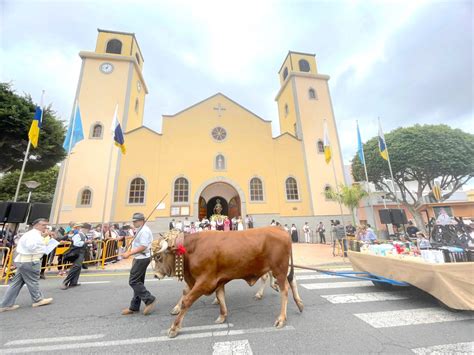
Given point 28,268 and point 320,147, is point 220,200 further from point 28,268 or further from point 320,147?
point 28,268

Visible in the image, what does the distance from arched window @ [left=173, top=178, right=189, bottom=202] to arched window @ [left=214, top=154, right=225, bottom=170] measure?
292 cm

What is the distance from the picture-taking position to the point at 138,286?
3.95 m

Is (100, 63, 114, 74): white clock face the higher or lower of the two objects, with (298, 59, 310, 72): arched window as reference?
lower

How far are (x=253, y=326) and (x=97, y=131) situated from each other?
1984 centimetres

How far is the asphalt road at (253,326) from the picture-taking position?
2818mm

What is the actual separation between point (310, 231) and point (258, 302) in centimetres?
1453

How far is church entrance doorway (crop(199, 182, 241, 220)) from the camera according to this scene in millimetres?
18469

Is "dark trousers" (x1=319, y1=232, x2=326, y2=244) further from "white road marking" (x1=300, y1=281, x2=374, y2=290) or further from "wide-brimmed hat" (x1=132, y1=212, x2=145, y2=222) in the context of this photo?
"wide-brimmed hat" (x1=132, y1=212, x2=145, y2=222)

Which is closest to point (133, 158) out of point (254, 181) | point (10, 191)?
point (254, 181)

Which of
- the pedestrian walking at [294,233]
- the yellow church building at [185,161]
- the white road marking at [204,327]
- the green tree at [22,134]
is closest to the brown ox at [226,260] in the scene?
the white road marking at [204,327]

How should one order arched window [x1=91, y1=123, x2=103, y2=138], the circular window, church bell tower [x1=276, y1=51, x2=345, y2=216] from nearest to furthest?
arched window [x1=91, y1=123, x2=103, y2=138], the circular window, church bell tower [x1=276, y1=51, x2=345, y2=216]

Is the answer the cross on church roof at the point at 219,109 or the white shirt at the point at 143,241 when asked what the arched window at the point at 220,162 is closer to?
the cross on church roof at the point at 219,109

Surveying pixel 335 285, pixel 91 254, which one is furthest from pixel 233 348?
pixel 91 254

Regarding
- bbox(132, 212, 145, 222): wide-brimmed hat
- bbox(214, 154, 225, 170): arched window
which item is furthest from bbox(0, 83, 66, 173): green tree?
bbox(132, 212, 145, 222): wide-brimmed hat
